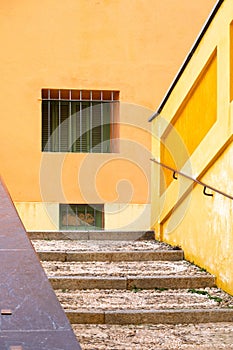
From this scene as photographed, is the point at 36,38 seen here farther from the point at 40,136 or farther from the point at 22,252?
the point at 22,252

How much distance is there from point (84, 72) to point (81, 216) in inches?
90.5

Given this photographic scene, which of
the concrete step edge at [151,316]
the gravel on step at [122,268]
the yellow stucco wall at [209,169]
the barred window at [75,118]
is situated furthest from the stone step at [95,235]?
the barred window at [75,118]

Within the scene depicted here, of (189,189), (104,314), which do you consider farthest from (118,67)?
(104,314)

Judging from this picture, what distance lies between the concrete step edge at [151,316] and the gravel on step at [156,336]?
1.7 inches

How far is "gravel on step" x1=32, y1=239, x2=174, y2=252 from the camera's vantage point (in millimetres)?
6715

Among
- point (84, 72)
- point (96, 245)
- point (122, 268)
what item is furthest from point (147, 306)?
point (84, 72)

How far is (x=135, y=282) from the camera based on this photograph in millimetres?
5629

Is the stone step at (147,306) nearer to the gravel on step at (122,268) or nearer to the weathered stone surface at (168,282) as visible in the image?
the weathered stone surface at (168,282)

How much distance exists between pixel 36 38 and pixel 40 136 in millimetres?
1556

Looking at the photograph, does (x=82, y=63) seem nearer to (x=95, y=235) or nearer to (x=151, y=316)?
(x=95, y=235)

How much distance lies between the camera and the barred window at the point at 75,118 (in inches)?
439

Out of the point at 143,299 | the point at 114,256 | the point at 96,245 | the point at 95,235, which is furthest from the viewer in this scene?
the point at 95,235

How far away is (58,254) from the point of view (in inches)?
251

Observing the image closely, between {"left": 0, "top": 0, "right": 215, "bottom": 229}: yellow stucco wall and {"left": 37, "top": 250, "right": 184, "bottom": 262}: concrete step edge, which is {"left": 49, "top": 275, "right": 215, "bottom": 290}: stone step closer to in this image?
{"left": 37, "top": 250, "right": 184, "bottom": 262}: concrete step edge
